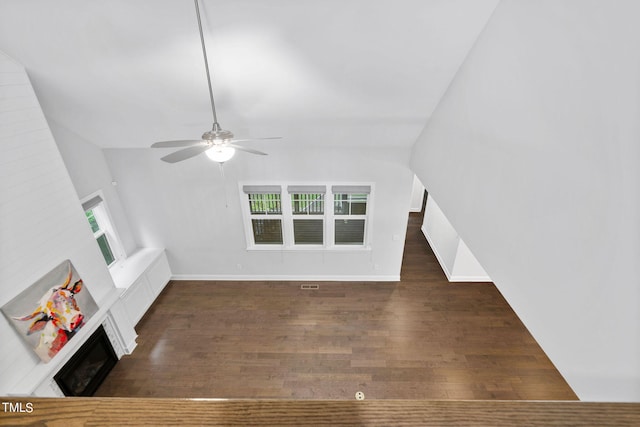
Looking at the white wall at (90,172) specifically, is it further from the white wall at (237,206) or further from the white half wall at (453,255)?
the white half wall at (453,255)

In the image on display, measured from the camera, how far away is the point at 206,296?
5.88 m

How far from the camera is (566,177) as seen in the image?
1870 mm

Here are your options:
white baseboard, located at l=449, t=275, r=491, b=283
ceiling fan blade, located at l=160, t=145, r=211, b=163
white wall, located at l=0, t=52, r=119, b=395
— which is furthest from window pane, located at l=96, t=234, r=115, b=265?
white baseboard, located at l=449, t=275, r=491, b=283

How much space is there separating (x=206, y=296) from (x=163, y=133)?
10.3ft

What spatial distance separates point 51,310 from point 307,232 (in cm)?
398

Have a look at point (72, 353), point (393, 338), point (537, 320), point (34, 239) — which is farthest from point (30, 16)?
point (393, 338)

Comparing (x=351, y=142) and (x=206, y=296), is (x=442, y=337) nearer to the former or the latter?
(x=351, y=142)

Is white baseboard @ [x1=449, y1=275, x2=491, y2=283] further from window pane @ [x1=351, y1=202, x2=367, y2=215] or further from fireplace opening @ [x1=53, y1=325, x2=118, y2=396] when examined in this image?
fireplace opening @ [x1=53, y1=325, x2=118, y2=396]

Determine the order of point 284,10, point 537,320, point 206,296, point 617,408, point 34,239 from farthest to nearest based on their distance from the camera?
point 206,296
point 34,239
point 284,10
point 537,320
point 617,408

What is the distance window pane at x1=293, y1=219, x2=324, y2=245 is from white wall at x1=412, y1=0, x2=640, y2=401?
3.52 m

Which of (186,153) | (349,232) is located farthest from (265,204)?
(186,153)

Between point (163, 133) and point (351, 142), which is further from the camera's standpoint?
point (351, 142)

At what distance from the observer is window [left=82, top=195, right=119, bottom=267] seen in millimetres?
5039

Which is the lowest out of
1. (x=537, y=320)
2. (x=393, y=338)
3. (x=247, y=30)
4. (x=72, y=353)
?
(x=393, y=338)
